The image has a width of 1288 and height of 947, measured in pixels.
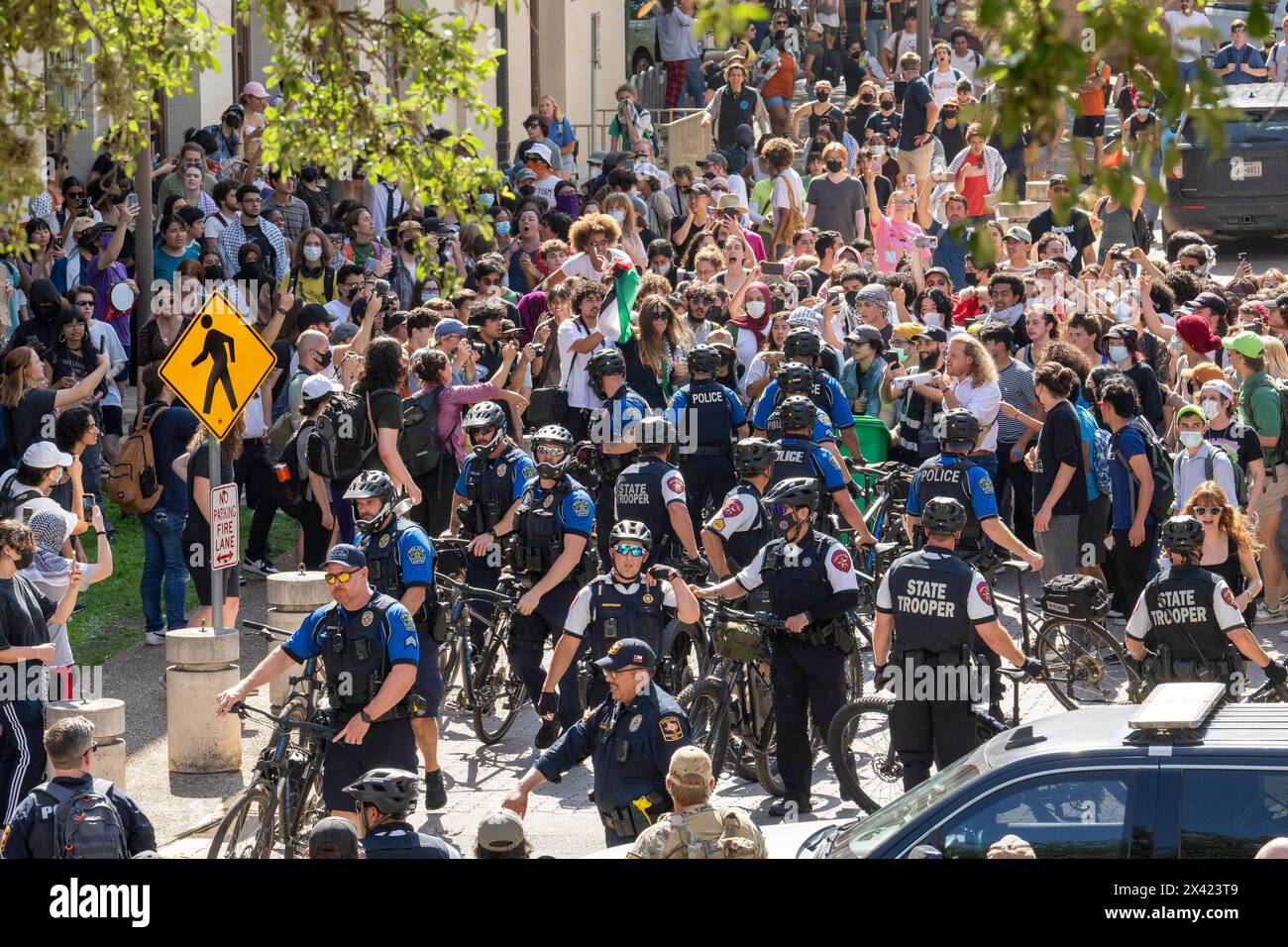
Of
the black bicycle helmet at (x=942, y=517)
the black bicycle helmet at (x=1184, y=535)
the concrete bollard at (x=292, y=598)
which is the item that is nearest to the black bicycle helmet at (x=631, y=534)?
the black bicycle helmet at (x=942, y=517)

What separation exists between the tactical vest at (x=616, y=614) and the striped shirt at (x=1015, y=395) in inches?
203

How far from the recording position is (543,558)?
12.4 metres

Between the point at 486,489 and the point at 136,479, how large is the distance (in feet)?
8.67

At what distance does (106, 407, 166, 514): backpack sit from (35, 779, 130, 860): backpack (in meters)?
5.42

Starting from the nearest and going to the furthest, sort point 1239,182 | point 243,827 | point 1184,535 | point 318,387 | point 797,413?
point 243,827 → point 1184,535 → point 797,413 → point 318,387 → point 1239,182

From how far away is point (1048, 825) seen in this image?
7.07 meters

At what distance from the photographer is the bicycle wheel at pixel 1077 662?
41.9ft

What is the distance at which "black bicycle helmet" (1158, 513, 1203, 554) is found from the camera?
10828 millimetres

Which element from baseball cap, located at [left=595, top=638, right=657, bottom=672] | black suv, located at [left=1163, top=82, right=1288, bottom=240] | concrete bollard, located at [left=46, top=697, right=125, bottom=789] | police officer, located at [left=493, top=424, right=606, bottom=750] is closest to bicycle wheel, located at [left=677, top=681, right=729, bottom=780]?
police officer, located at [left=493, top=424, right=606, bottom=750]

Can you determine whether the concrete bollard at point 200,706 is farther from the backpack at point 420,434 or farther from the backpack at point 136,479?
the backpack at point 420,434

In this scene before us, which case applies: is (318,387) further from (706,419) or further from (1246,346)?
(1246,346)

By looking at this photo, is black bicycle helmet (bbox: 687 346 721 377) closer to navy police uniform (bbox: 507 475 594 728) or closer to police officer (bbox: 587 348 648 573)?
police officer (bbox: 587 348 648 573)

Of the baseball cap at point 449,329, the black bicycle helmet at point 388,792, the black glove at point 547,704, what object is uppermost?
the baseball cap at point 449,329

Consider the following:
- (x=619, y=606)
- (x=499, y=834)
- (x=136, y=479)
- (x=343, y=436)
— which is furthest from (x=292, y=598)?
(x=499, y=834)
